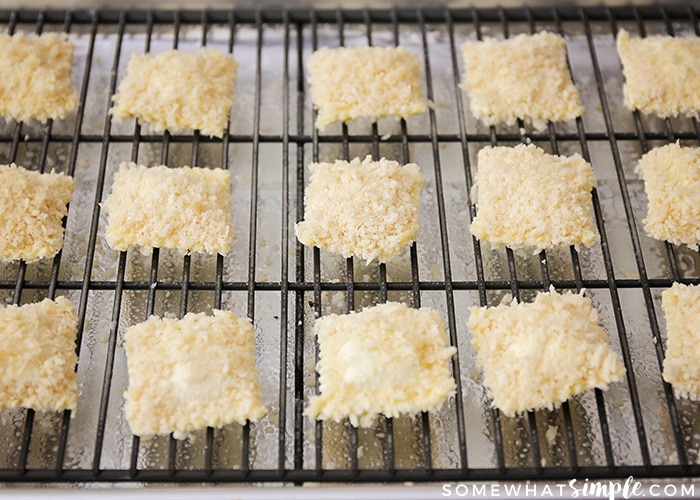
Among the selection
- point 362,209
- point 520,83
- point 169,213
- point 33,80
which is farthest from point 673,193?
point 33,80

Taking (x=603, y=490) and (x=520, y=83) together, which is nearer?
(x=603, y=490)

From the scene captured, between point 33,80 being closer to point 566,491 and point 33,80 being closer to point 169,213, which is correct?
point 169,213

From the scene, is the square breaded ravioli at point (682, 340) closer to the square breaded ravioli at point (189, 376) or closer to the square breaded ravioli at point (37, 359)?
the square breaded ravioli at point (189, 376)

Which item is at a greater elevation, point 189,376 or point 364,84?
point 364,84

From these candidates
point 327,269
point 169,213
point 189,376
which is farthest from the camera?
point 327,269

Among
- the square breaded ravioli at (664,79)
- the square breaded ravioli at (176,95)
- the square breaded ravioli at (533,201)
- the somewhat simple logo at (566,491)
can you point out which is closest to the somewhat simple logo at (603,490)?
the somewhat simple logo at (566,491)

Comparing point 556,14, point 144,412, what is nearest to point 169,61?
point 144,412

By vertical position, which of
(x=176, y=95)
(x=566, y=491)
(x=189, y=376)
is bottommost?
(x=566, y=491)
